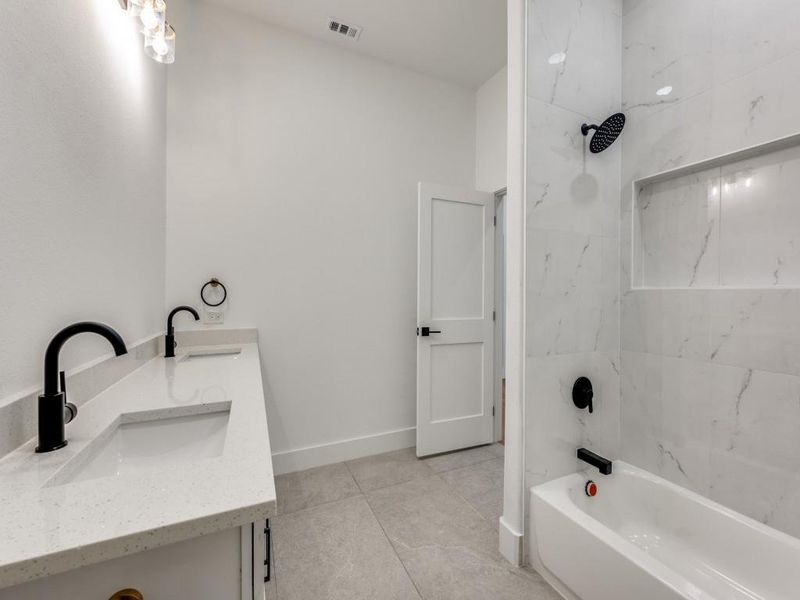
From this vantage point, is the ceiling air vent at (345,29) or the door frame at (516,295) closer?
the door frame at (516,295)

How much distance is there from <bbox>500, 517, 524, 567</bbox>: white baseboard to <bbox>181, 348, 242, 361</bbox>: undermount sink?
1.66 m

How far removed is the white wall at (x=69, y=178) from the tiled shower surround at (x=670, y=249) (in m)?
1.74

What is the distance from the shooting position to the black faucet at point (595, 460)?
1541 mm

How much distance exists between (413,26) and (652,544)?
3364mm

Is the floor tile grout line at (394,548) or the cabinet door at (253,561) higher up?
the cabinet door at (253,561)

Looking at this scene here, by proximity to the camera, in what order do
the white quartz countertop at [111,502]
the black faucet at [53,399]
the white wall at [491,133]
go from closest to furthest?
1. the white quartz countertop at [111,502]
2. the black faucet at [53,399]
3. the white wall at [491,133]

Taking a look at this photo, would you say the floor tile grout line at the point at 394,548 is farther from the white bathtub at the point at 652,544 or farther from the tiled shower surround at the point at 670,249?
the tiled shower surround at the point at 670,249

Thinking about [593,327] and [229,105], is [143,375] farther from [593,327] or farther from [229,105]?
[593,327]

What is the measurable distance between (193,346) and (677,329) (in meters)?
2.74

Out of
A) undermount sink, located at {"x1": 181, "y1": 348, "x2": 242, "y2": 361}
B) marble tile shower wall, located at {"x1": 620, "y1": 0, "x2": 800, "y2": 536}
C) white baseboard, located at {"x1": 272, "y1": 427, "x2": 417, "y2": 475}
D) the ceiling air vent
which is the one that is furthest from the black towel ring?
marble tile shower wall, located at {"x1": 620, "y1": 0, "x2": 800, "y2": 536}

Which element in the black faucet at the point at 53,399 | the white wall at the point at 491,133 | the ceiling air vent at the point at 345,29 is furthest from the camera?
the white wall at the point at 491,133

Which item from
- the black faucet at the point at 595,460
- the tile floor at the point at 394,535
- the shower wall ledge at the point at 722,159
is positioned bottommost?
the tile floor at the point at 394,535

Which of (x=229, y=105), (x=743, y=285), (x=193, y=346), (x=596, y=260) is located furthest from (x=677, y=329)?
(x=229, y=105)

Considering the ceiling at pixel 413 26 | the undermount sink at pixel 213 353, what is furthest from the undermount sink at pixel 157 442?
the ceiling at pixel 413 26
